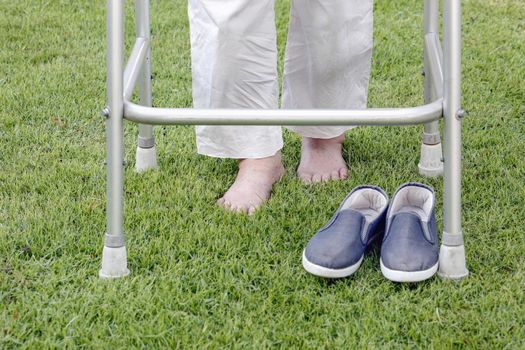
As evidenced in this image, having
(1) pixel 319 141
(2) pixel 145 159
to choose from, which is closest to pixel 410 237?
(1) pixel 319 141

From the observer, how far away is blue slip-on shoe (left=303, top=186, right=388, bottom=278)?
156 cm

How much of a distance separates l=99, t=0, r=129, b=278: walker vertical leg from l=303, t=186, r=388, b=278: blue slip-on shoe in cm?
34

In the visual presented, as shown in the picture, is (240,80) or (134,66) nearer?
(134,66)

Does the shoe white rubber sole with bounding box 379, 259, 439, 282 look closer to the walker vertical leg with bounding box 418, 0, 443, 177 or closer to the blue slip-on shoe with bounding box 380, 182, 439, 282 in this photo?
the blue slip-on shoe with bounding box 380, 182, 439, 282

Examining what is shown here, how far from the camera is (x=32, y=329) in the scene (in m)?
1.43

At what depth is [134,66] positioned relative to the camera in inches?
67.7

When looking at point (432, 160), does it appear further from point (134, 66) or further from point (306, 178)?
point (134, 66)

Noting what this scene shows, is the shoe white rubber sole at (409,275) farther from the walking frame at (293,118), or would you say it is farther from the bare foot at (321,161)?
the bare foot at (321,161)

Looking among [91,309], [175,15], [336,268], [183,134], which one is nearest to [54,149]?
[183,134]

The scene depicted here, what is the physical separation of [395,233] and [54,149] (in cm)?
92

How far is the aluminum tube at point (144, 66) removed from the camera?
76.8 inches

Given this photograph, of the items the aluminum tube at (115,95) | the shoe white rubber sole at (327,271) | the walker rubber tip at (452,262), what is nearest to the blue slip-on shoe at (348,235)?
the shoe white rubber sole at (327,271)

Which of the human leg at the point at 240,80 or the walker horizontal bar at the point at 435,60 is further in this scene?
the human leg at the point at 240,80

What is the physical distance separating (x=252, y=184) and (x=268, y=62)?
10.4 inches
